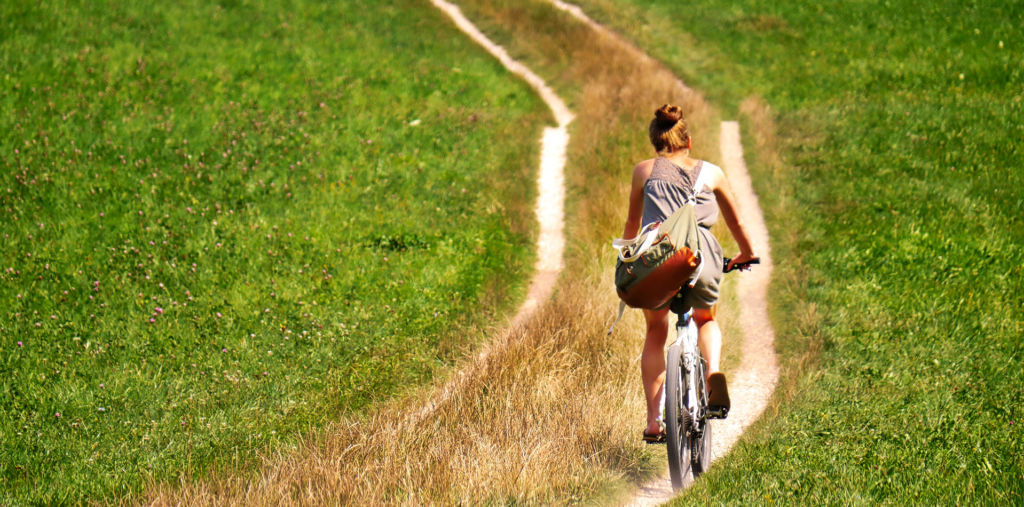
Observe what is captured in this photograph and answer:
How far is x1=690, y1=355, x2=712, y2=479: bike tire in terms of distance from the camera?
6121 mm

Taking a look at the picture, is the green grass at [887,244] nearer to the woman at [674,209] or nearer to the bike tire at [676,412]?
the bike tire at [676,412]

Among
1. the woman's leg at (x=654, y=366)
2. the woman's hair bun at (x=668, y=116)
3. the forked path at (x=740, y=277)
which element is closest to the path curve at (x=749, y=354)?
the forked path at (x=740, y=277)

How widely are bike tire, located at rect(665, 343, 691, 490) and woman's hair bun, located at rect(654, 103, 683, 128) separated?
142cm

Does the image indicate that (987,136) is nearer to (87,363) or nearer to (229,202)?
(229,202)

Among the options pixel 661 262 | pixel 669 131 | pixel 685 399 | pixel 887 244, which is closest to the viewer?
pixel 661 262

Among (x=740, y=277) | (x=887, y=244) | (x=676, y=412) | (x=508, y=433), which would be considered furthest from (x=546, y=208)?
(x=676, y=412)

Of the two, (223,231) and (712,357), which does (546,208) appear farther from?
(712,357)

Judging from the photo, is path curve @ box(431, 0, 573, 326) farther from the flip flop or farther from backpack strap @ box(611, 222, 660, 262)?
backpack strap @ box(611, 222, 660, 262)

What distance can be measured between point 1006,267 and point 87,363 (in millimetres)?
9745

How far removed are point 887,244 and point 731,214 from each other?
5426mm

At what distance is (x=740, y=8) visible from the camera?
23469 mm

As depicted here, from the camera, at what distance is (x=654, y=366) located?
6.17 metres

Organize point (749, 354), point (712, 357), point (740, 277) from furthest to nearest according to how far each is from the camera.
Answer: point (740, 277) < point (749, 354) < point (712, 357)

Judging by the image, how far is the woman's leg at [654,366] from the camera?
608cm
